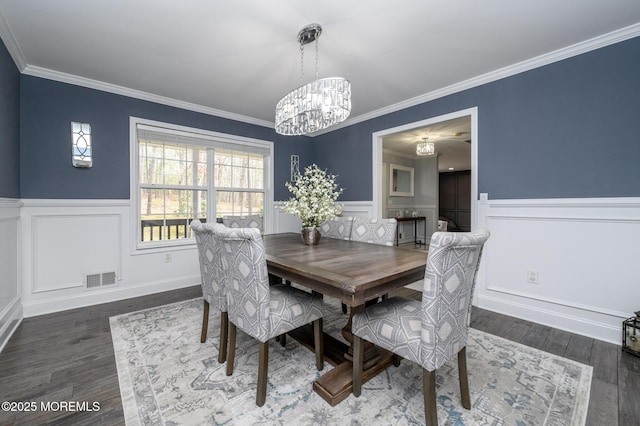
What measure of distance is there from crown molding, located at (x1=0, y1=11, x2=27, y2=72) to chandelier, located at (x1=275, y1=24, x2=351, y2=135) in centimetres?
216

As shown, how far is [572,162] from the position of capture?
7.99ft

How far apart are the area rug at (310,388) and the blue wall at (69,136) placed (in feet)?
6.07

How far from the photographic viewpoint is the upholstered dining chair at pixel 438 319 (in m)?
1.20

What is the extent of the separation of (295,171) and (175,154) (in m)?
1.97

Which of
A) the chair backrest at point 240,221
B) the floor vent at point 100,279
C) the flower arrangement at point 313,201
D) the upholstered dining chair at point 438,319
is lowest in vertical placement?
the floor vent at point 100,279

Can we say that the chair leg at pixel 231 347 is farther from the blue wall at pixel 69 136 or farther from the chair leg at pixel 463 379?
the blue wall at pixel 69 136

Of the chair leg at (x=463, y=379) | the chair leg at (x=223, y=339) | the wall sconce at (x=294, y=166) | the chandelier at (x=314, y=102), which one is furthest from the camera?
the wall sconce at (x=294, y=166)

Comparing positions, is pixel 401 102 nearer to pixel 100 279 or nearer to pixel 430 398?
pixel 430 398

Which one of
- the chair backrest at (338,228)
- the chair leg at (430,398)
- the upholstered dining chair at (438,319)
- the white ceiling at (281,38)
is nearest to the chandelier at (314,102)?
the white ceiling at (281,38)

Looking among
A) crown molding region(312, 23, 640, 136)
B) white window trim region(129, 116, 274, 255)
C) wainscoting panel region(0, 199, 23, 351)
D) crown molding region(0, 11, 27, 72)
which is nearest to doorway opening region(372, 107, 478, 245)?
crown molding region(312, 23, 640, 136)

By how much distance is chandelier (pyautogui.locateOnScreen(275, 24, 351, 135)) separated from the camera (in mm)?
2057

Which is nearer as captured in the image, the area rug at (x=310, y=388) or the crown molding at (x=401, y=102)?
the area rug at (x=310, y=388)

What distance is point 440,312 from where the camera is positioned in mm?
1229

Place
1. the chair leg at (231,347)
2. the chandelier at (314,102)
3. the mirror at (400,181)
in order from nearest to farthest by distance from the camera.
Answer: the chair leg at (231,347)
the chandelier at (314,102)
the mirror at (400,181)
